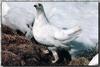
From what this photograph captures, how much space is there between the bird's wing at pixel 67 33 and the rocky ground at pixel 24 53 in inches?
8.5

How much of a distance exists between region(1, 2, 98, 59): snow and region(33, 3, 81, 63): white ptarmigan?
0.17 ft

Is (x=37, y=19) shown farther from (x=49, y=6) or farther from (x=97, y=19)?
(x=97, y=19)

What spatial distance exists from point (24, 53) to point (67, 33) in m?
0.53

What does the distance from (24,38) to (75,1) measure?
68 centimetres

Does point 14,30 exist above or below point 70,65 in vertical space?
above

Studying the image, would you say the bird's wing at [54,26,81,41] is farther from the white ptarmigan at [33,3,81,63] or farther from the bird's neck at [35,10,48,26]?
the bird's neck at [35,10,48,26]

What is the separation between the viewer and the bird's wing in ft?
19.0

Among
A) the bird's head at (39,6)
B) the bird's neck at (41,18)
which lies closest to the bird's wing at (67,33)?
the bird's neck at (41,18)

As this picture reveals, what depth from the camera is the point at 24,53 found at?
5.95 m

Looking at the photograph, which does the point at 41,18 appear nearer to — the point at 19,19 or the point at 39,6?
the point at 39,6

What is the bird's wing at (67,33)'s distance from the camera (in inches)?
228

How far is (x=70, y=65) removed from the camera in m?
5.91

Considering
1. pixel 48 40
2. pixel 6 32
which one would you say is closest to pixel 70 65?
pixel 48 40

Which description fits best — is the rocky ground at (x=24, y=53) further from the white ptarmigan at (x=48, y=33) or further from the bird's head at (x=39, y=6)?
the bird's head at (x=39, y=6)
